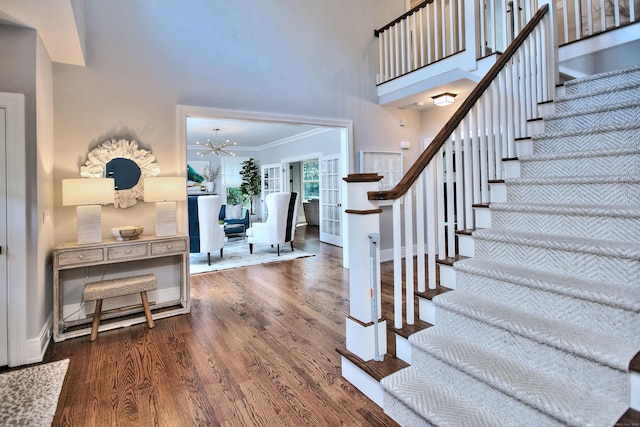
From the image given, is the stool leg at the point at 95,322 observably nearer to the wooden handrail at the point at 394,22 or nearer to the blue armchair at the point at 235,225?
the blue armchair at the point at 235,225

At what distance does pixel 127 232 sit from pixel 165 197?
1.49 feet

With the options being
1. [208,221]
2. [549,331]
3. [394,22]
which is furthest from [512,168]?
[208,221]

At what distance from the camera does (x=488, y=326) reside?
1.62m

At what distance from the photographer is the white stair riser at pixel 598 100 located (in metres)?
2.43

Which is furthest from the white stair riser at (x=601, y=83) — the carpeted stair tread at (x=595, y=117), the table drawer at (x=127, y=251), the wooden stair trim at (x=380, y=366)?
the table drawer at (x=127, y=251)

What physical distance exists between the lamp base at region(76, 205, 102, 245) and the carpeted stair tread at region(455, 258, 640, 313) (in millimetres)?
2944

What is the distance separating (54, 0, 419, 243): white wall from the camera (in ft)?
10.2

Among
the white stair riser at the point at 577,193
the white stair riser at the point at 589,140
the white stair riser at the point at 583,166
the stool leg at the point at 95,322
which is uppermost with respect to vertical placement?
the white stair riser at the point at 589,140

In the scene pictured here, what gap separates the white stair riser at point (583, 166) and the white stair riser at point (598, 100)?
2.17 ft

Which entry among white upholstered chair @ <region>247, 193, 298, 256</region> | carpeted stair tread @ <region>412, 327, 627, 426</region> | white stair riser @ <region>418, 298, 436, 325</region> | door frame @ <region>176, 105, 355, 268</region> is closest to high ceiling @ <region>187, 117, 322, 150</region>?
white upholstered chair @ <region>247, 193, 298, 256</region>

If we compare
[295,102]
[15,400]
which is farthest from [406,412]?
[295,102]

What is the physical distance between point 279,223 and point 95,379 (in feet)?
13.0

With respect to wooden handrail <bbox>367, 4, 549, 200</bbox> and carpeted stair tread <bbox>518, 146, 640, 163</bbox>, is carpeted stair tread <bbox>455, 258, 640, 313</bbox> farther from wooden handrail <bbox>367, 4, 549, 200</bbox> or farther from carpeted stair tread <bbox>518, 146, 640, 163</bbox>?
carpeted stair tread <bbox>518, 146, 640, 163</bbox>

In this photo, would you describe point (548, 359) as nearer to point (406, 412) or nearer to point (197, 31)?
point (406, 412)
